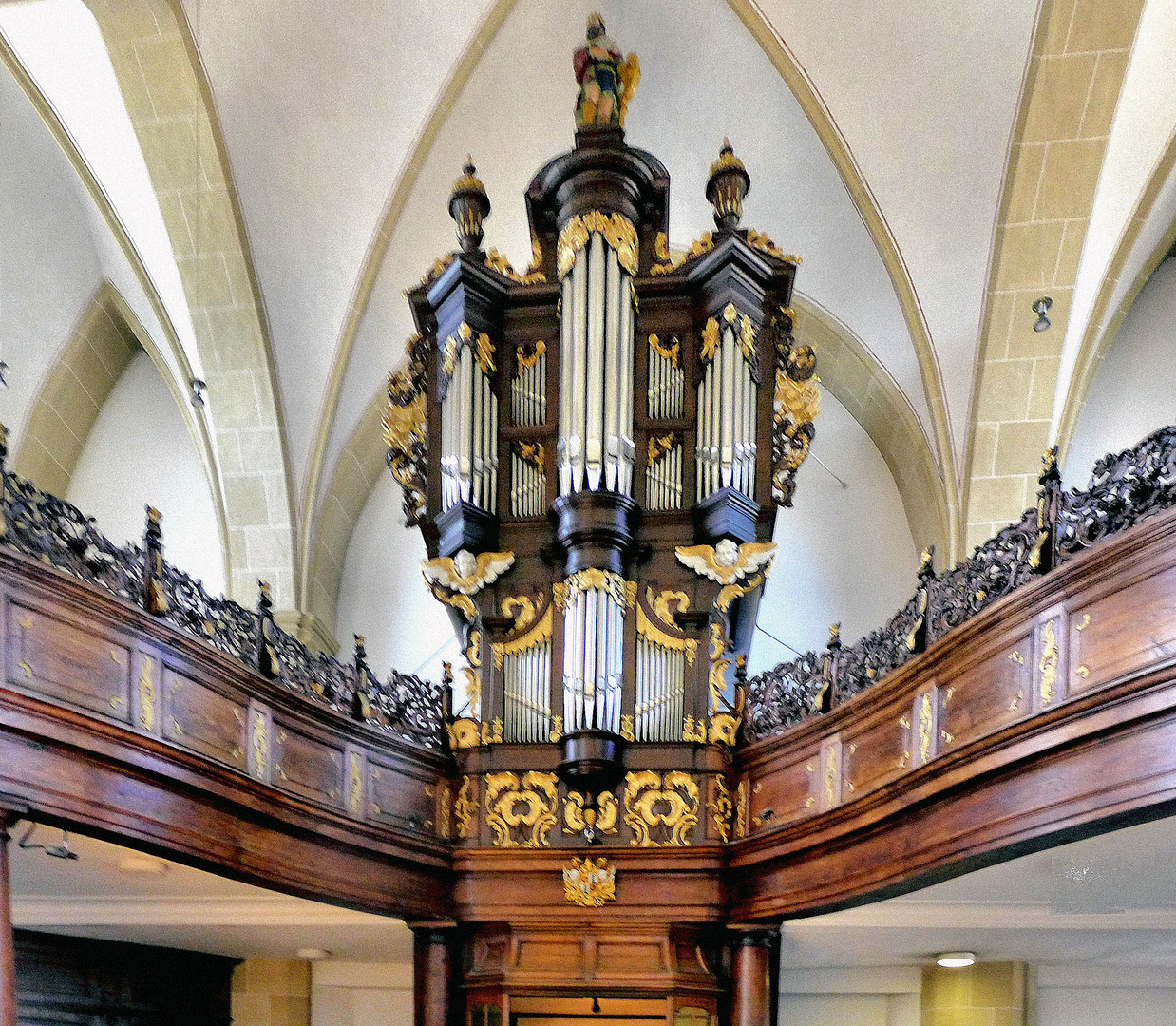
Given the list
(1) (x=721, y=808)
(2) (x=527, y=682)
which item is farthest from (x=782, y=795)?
(2) (x=527, y=682)

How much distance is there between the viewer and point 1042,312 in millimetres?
11695

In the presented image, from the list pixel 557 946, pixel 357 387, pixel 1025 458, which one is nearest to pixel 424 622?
pixel 357 387

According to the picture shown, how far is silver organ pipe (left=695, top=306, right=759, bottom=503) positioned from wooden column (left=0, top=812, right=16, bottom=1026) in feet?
17.2

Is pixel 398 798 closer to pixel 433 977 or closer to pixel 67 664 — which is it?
pixel 433 977

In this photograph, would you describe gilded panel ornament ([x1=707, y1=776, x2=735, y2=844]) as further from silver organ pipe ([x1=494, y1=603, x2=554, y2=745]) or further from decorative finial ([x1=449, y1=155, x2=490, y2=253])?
decorative finial ([x1=449, y1=155, x2=490, y2=253])

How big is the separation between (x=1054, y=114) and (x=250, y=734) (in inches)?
283

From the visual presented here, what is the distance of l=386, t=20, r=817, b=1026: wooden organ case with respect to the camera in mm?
9883

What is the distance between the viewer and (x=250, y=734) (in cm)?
823

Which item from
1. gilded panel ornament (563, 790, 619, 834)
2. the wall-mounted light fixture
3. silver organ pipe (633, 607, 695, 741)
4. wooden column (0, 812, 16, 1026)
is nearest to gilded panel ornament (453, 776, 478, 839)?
gilded panel ornament (563, 790, 619, 834)

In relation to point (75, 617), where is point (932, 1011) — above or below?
below

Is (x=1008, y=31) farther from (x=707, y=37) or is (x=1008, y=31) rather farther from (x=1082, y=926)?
(x=1082, y=926)

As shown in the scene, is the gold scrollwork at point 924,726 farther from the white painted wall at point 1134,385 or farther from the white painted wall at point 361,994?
the white painted wall at point 361,994

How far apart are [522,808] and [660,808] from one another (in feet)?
3.06

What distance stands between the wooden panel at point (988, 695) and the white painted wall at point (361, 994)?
6440 millimetres
